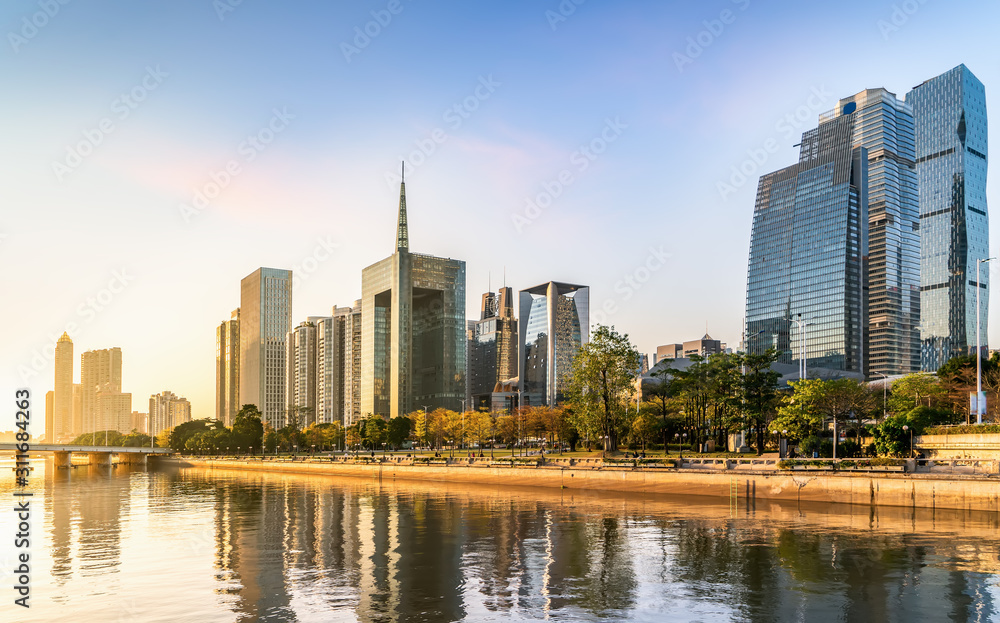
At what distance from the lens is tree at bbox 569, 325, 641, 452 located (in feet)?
327

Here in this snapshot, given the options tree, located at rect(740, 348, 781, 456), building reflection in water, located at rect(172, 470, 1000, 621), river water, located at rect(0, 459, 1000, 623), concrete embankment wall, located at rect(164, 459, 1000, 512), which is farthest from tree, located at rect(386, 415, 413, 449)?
building reflection in water, located at rect(172, 470, 1000, 621)

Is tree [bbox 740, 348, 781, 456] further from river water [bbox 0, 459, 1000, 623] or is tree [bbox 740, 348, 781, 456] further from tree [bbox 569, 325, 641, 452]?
river water [bbox 0, 459, 1000, 623]

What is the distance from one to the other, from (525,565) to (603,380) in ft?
207

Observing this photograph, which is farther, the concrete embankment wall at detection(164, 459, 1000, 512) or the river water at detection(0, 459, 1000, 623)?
the concrete embankment wall at detection(164, 459, 1000, 512)

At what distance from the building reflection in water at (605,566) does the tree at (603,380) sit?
120 feet

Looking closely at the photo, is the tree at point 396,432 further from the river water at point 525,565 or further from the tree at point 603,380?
the river water at point 525,565

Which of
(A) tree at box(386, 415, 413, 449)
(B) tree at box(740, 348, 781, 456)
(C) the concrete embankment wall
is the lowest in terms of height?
(A) tree at box(386, 415, 413, 449)

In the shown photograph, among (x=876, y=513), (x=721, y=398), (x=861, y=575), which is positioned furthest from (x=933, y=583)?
(x=721, y=398)

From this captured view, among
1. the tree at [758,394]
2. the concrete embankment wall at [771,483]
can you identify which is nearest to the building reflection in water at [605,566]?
the concrete embankment wall at [771,483]

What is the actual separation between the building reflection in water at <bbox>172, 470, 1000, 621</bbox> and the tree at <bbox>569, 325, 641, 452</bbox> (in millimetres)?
36674

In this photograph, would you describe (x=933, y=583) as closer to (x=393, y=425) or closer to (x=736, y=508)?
(x=736, y=508)

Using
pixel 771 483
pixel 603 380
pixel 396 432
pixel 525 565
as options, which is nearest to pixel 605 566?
pixel 525 565

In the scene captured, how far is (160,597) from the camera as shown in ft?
110

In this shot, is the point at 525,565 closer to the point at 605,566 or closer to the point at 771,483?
the point at 605,566
